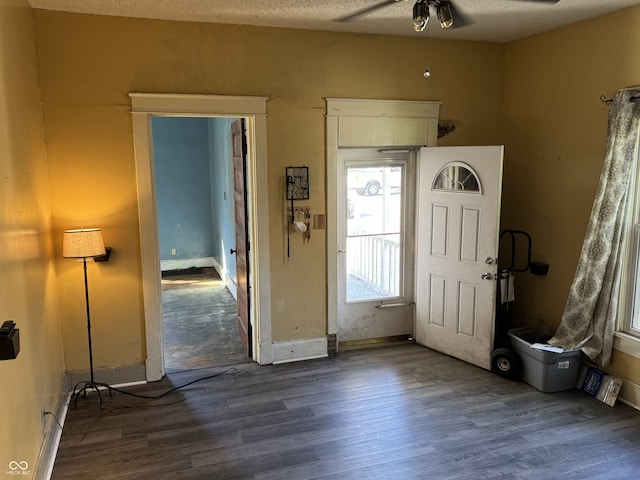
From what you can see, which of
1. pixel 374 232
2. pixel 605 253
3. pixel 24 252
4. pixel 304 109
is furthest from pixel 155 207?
pixel 605 253

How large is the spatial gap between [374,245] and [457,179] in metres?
0.98

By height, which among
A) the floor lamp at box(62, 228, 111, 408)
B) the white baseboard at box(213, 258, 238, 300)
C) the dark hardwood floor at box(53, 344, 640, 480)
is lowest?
the dark hardwood floor at box(53, 344, 640, 480)

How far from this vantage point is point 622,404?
3736 mm

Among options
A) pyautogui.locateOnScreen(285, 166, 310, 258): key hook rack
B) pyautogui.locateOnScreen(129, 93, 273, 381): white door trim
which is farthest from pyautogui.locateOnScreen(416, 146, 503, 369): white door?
pyautogui.locateOnScreen(129, 93, 273, 381): white door trim

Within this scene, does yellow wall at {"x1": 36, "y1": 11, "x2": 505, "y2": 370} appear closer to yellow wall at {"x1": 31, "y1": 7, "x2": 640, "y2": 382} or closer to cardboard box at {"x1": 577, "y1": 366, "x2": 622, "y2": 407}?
yellow wall at {"x1": 31, "y1": 7, "x2": 640, "y2": 382}

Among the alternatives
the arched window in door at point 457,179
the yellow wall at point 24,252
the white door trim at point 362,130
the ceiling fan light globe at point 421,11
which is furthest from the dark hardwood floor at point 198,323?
the ceiling fan light globe at point 421,11

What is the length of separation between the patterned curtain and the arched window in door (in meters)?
0.92

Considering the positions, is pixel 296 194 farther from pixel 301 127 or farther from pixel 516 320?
pixel 516 320

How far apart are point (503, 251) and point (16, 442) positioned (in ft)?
13.6

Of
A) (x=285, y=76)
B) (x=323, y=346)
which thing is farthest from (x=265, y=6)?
(x=323, y=346)

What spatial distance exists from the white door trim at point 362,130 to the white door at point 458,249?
0.23 meters

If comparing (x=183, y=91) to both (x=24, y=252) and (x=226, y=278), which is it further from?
(x=226, y=278)

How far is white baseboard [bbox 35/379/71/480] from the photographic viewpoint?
2.79 metres

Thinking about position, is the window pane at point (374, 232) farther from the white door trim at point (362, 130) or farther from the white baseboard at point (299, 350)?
the white baseboard at point (299, 350)
